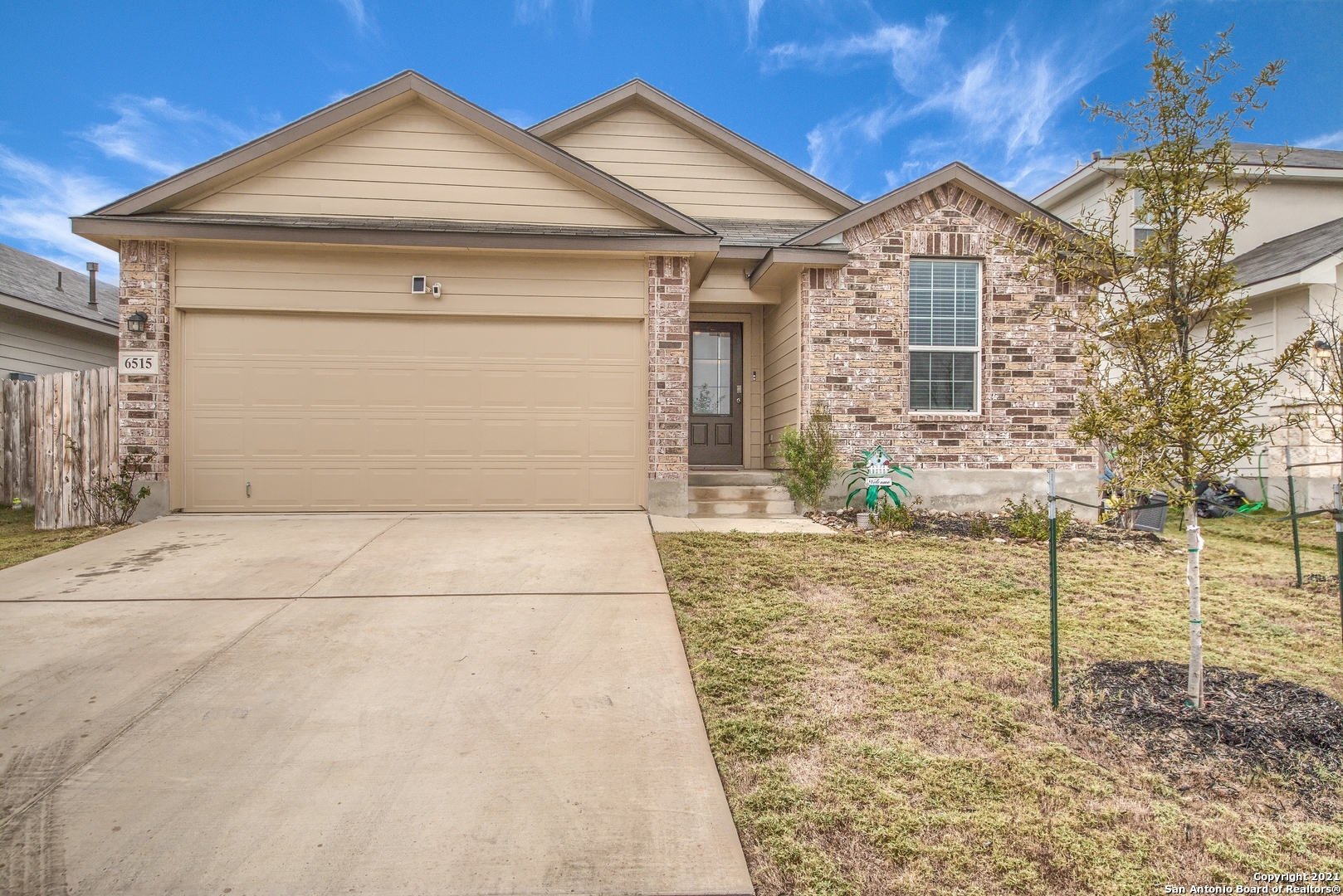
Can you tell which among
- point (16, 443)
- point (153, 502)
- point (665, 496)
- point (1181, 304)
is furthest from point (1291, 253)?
point (16, 443)

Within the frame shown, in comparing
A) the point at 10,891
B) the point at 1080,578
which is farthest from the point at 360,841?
the point at 1080,578

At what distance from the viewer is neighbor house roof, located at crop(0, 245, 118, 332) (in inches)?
398

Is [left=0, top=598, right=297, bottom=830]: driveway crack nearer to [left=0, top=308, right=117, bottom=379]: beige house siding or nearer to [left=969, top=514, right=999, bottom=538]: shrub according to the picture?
[left=969, top=514, right=999, bottom=538]: shrub

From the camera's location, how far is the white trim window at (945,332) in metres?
8.52

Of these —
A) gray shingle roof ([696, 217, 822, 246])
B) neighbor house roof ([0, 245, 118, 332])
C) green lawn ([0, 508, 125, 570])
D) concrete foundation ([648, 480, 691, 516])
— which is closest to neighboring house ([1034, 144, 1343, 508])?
gray shingle roof ([696, 217, 822, 246])

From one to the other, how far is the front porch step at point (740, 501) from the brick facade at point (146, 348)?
6.15 metres

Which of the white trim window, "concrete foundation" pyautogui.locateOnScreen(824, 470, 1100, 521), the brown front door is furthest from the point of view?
the brown front door

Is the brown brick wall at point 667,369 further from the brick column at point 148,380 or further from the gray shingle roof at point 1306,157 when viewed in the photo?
the gray shingle roof at point 1306,157

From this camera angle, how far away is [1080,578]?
5.65 m

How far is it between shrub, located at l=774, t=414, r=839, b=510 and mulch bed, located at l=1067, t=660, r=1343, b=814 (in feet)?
15.2

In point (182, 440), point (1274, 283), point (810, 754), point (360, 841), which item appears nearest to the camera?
point (360, 841)

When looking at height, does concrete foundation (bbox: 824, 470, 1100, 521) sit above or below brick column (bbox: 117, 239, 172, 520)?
Result: below

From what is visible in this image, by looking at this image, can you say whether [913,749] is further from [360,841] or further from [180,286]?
[180,286]

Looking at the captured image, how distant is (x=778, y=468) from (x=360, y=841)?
7.19m
